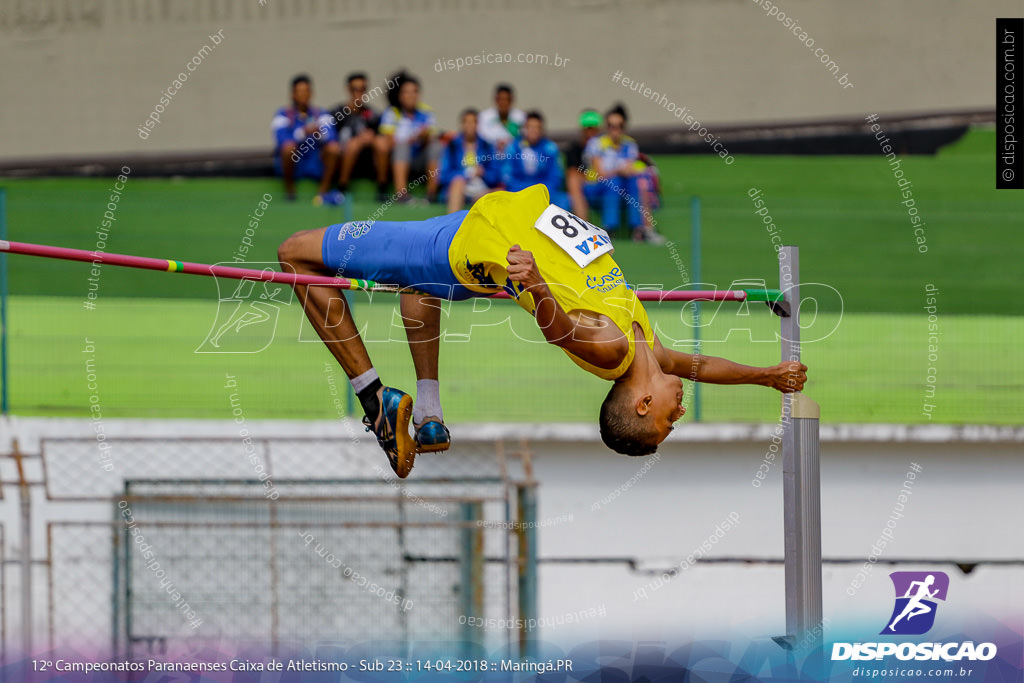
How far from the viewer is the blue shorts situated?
5.09 m

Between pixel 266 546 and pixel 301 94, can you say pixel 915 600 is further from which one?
pixel 301 94

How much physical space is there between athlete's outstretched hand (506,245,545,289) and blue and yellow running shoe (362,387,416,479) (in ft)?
2.87

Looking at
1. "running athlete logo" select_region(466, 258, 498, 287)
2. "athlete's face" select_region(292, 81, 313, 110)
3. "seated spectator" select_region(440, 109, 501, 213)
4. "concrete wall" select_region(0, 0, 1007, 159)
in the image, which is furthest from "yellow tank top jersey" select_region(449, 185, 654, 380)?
"concrete wall" select_region(0, 0, 1007, 159)

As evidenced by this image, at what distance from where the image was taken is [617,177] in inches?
388

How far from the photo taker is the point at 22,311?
9352 mm

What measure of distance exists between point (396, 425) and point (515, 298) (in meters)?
0.74

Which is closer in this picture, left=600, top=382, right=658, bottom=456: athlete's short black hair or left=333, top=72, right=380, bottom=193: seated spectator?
left=600, top=382, right=658, bottom=456: athlete's short black hair

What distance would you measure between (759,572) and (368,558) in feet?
8.61

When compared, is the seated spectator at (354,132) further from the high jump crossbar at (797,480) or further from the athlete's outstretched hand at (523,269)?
the athlete's outstretched hand at (523,269)

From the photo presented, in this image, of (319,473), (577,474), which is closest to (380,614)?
(319,473)

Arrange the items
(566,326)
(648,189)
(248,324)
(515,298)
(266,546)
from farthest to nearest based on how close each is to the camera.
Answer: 1. (648,189)
2. (248,324)
3. (266,546)
4. (515,298)
5. (566,326)

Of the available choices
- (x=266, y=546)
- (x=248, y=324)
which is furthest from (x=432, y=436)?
(x=248, y=324)

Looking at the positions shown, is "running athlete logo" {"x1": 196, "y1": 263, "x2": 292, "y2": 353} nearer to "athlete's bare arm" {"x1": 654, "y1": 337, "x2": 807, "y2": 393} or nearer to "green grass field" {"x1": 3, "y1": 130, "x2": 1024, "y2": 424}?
"green grass field" {"x1": 3, "y1": 130, "x2": 1024, "y2": 424}

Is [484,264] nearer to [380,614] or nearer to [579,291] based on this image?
[579,291]
